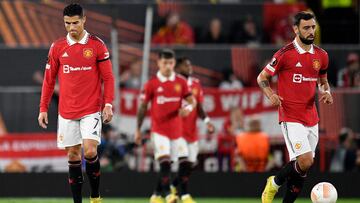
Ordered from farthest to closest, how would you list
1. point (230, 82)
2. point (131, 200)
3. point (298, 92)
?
point (230, 82) → point (131, 200) → point (298, 92)

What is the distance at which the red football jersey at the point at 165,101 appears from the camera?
15.2m

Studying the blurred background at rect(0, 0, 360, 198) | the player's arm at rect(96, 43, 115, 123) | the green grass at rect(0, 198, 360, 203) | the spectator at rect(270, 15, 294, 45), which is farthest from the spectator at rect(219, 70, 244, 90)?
the player's arm at rect(96, 43, 115, 123)

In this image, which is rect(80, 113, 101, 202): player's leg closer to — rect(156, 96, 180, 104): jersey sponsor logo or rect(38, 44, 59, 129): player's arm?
rect(38, 44, 59, 129): player's arm

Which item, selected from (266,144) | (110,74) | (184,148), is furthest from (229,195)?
(110,74)

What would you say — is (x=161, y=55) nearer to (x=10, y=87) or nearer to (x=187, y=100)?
(x=187, y=100)

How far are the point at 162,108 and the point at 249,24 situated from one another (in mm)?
6754

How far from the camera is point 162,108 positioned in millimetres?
15273

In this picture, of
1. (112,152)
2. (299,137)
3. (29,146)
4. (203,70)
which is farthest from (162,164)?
(203,70)

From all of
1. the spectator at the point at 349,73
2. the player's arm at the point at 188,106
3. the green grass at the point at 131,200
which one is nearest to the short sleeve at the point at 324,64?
the player's arm at the point at 188,106

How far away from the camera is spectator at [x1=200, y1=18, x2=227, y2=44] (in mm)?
21453

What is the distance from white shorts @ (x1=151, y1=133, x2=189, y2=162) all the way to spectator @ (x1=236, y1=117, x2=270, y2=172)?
2911mm

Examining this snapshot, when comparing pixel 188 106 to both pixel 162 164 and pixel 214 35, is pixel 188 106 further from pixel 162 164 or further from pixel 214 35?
pixel 214 35

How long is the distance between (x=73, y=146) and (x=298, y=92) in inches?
106

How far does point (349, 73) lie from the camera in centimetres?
2033
